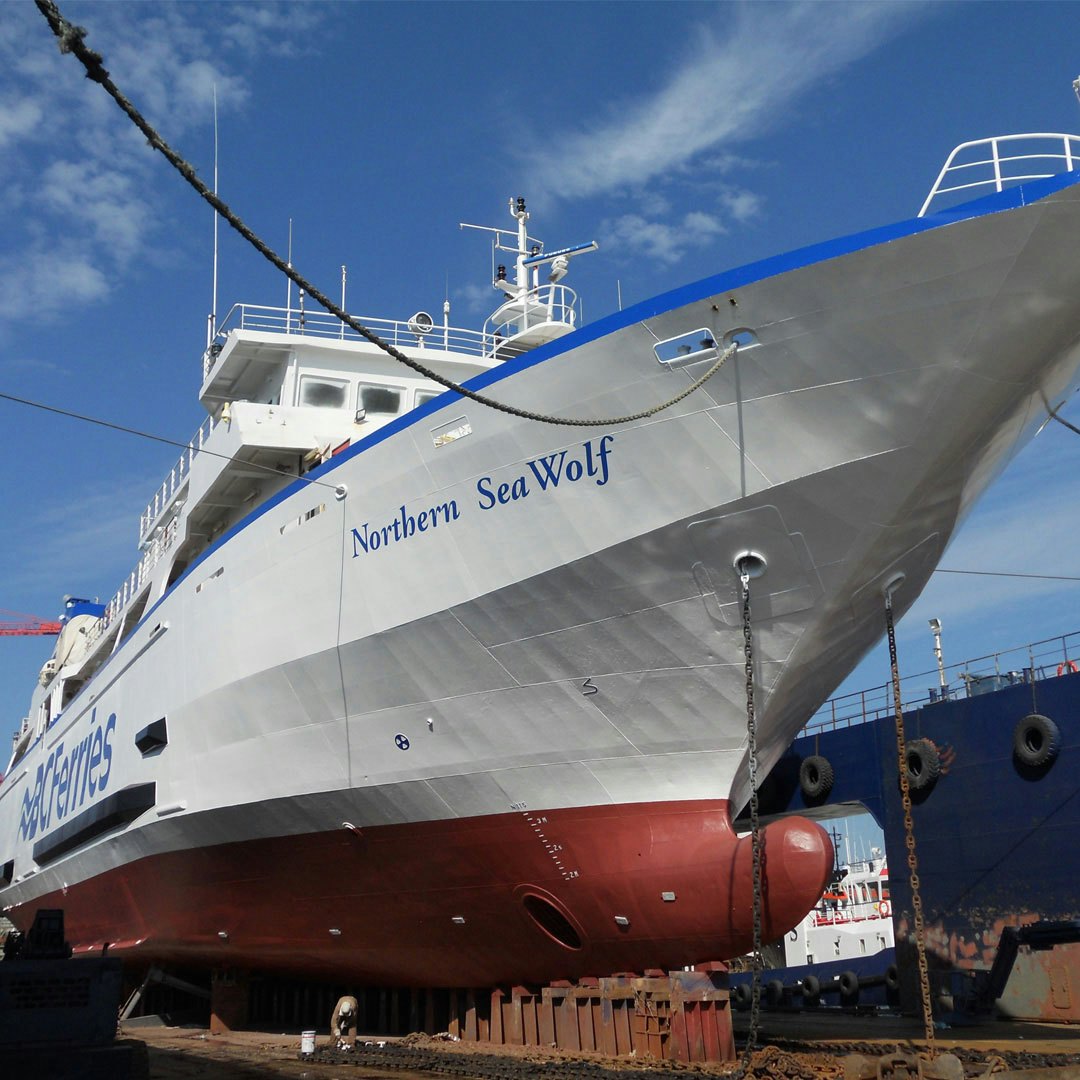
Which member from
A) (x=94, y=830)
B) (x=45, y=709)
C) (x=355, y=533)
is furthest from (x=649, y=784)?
(x=45, y=709)

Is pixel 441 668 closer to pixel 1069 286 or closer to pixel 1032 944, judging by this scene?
pixel 1069 286

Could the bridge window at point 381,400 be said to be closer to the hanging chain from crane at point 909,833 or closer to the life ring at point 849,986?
the hanging chain from crane at point 909,833

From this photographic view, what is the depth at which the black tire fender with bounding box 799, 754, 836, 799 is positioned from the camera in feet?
55.6

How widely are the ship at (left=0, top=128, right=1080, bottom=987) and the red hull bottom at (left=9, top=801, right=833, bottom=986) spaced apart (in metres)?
0.03

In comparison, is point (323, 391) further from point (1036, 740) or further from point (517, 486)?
point (1036, 740)

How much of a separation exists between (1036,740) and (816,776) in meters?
4.15

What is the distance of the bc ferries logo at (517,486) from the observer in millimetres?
9094

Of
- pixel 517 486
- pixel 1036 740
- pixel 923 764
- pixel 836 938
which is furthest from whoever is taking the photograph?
pixel 836 938

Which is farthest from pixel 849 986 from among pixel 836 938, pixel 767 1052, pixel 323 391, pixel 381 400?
pixel 323 391

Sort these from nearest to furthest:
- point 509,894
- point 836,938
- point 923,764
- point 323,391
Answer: point 509,894
point 923,764
point 323,391
point 836,938

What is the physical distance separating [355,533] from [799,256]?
5083mm

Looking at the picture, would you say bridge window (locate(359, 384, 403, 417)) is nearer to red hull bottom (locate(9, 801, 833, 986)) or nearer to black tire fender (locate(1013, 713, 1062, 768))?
red hull bottom (locate(9, 801, 833, 986))

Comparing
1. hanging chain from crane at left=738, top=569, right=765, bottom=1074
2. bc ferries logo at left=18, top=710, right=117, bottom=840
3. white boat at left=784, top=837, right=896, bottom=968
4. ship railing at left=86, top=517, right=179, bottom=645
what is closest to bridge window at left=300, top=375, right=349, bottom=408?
ship railing at left=86, top=517, right=179, bottom=645

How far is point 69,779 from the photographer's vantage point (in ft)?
62.2
